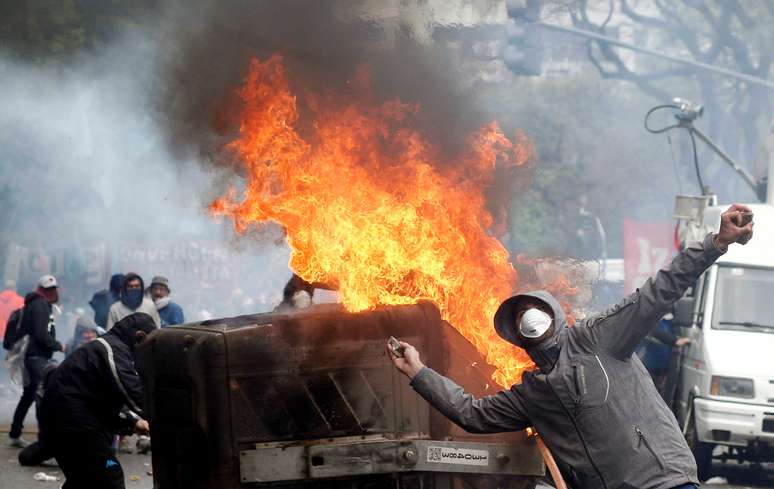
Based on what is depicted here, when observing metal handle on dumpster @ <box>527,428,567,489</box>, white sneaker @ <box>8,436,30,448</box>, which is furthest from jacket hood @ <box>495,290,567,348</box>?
white sneaker @ <box>8,436,30,448</box>

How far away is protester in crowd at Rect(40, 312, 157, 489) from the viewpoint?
7078mm

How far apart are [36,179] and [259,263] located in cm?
521

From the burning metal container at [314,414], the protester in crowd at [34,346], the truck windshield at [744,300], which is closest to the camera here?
the burning metal container at [314,414]

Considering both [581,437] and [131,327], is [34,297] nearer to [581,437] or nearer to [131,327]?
[131,327]

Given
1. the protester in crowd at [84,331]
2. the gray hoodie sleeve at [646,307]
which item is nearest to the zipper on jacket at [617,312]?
the gray hoodie sleeve at [646,307]

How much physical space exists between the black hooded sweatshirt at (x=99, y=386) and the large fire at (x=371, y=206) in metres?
1.04

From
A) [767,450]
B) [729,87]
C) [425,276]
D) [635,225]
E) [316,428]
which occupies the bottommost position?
[767,450]

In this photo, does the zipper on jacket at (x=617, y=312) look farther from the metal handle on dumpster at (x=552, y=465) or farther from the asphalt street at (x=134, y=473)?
the asphalt street at (x=134, y=473)

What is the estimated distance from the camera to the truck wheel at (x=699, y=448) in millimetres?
11578

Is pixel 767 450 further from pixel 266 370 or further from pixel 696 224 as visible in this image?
pixel 266 370

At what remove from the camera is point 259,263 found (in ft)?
90.7

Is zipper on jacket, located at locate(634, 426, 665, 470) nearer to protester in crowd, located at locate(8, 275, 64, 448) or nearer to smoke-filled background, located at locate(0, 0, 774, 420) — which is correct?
smoke-filled background, located at locate(0, 0, 774, 420)

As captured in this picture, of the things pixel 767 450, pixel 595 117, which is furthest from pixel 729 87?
pixel 767 450

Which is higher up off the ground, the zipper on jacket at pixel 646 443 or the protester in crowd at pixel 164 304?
the protester in crowd at pixel 164 304
